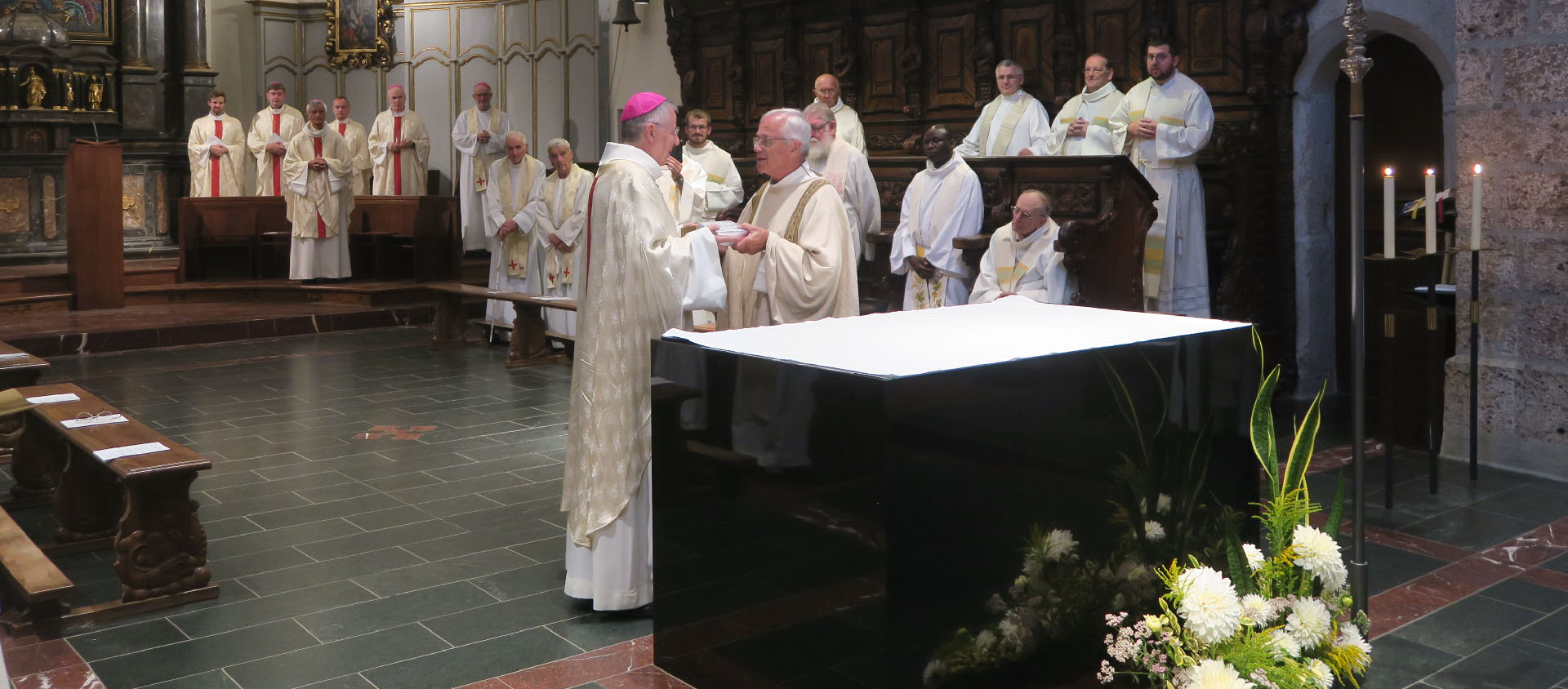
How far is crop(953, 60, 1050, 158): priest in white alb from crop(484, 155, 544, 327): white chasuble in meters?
3.86

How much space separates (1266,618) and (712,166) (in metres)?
7.67

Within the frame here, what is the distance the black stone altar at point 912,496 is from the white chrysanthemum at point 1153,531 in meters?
0.09

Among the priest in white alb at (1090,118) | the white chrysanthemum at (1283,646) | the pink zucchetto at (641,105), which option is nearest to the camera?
the white chrysanthemum at (1283,646)

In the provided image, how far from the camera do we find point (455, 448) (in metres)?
7.02

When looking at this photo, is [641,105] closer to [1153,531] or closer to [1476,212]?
[1153,531]

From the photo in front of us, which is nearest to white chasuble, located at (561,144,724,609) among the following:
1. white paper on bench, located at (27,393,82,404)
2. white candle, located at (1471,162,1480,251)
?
white paper on bench, located at (27,393,82,404)

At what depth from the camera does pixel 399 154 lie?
15648mm

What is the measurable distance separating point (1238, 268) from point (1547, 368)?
2261 mm

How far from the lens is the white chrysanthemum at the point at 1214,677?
2.63 m

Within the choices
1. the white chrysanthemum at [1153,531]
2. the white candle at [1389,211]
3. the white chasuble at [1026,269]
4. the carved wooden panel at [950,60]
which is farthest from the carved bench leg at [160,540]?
the carved wooden panel at [950,60]

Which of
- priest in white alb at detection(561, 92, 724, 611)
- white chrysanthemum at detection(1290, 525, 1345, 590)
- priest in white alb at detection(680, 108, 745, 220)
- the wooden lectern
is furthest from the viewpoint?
the wooden lectern

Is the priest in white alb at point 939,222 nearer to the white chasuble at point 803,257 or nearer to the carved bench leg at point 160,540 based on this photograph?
the white chasuble at point 803,257

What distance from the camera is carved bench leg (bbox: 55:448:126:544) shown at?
5324 mm

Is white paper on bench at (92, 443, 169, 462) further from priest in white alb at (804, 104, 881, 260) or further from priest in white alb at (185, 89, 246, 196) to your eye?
priest in white alb at (185, 89, 246, 196)
